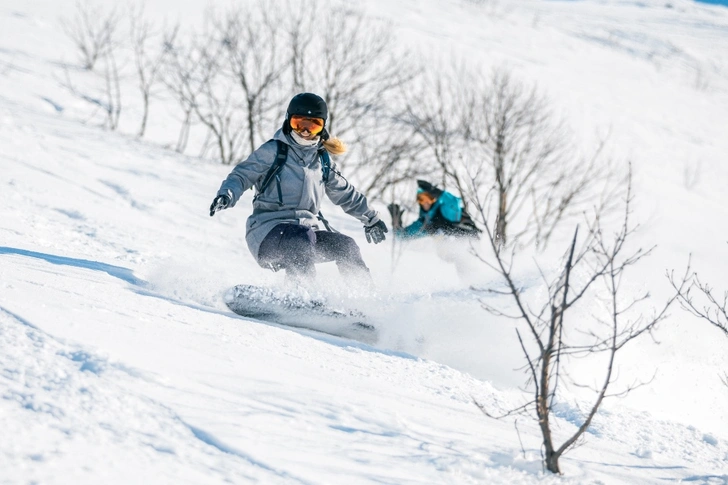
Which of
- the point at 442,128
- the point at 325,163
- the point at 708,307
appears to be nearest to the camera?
the point at 325,163

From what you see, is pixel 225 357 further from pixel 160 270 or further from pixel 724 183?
pixel 724 183

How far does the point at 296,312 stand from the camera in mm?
3979

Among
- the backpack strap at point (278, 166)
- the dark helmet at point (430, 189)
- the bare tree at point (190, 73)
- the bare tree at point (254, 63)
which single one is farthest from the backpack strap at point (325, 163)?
the bare tree at point (254, 63)

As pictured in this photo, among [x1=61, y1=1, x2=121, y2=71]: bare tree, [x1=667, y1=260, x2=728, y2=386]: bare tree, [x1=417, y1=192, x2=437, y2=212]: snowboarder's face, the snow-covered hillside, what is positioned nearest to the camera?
the snow-covered hillside

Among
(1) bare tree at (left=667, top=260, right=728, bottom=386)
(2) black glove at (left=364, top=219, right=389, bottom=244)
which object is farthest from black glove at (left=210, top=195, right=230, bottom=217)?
(1) bare tree at (left=667, top=260, right=728, bottom=386)

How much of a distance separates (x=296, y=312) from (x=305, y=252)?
18.7 inches

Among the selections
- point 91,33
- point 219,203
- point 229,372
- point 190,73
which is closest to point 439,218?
point 219,203

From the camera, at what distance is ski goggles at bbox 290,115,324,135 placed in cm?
425

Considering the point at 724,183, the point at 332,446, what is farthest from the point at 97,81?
the point at 724,183

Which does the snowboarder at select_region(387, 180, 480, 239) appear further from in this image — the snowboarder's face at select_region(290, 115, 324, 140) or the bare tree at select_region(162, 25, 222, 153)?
the bare tree at select_region(162, 25, 222, 153)

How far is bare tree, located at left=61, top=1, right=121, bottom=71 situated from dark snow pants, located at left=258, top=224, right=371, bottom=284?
50.9ft

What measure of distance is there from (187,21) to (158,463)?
2445cm

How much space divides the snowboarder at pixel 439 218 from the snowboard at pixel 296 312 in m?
2.84

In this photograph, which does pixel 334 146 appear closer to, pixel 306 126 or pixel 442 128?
pixel 306 126
